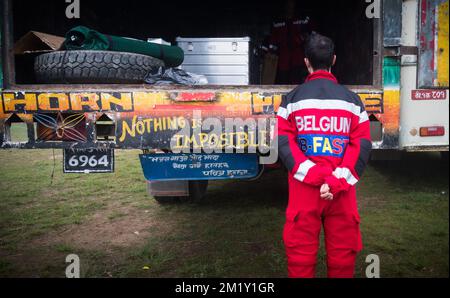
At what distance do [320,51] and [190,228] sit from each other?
2252 millimetres

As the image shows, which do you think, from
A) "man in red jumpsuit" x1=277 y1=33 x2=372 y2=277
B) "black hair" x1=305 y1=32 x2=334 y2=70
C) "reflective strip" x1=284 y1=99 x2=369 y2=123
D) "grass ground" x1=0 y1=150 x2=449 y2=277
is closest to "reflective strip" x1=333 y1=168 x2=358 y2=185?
"man in red jumpsuit" x1=277 y1=33 x2=372 y2=277

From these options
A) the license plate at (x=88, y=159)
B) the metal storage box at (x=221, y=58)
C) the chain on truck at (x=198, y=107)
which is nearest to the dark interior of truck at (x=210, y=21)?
the chain on truck at (x=198, y=107)

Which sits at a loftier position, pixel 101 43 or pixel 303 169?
pixel 101 43

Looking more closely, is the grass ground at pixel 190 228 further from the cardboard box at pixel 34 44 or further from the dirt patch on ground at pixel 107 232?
the cardboard box at pixel 34 44

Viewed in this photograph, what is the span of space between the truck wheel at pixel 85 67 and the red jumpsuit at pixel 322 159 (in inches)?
53.5

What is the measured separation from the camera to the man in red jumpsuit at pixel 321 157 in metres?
1.99

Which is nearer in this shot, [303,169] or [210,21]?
[303,169]

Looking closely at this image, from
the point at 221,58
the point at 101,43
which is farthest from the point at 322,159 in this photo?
the point at 221,58

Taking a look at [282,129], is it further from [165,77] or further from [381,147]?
[165,77]

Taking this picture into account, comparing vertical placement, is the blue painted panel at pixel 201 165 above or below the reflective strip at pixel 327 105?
below

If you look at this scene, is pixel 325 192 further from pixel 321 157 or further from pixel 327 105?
pixel 327 105

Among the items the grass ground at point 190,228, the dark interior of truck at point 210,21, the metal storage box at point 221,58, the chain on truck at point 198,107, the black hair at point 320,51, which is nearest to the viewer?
the black hair at point 320,51

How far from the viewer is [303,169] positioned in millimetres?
1963

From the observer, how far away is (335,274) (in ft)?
6.85
